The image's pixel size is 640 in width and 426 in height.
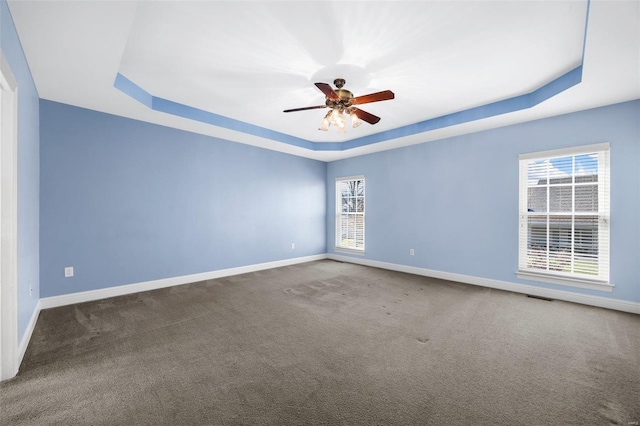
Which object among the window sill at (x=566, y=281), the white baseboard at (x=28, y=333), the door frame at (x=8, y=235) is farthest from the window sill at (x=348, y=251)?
the door frame at (x=8, y=235)

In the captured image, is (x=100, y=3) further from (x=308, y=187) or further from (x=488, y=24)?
(x=308, y=187)

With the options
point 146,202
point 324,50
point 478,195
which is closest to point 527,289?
point 478,195

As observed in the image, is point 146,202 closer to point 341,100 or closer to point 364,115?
point 341,100

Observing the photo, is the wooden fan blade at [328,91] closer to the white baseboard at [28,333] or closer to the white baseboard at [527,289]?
the white baseboard at [28,333]

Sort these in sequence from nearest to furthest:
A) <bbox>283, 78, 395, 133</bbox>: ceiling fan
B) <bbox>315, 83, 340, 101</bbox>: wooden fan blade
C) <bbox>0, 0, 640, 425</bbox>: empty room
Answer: <bbox>0, 0, 640, 425</bbox>: empty room
<bbox>315, 83, 340, 101</bbox>: wooden fan blade
<bbox>283, 78, 395, 133</bbox>: ceiling fan

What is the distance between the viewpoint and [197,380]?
1.89 metres

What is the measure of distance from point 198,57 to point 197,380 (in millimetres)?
2784

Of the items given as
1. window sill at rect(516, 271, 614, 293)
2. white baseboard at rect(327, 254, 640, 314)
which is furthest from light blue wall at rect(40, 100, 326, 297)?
window sill at rect(516, 271, 614, 293)

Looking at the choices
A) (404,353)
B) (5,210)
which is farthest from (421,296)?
(5,210)

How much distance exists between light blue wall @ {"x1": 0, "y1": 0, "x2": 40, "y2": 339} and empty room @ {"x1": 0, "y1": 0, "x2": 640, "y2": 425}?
4 centimetres

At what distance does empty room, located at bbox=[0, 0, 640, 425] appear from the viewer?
181 cm

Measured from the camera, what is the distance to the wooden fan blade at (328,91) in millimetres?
2668

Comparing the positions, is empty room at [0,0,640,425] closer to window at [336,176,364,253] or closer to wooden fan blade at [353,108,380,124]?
wooden fan blade at [353,108,380,124]

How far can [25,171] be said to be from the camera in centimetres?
243
